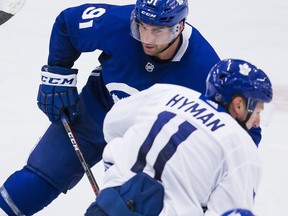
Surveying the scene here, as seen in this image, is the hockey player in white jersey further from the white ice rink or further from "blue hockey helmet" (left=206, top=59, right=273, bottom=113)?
the white ice rink

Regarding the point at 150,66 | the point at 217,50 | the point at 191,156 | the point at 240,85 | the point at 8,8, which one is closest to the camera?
the point at 191,156

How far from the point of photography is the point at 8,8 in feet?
17.0

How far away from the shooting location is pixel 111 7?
3.20 meters

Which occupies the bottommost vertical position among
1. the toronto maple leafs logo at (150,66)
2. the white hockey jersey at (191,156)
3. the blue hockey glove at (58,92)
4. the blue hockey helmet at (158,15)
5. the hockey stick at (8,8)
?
the hockey stick at (8,8)

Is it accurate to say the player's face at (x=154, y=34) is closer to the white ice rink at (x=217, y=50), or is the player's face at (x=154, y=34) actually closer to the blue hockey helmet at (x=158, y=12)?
the blue hockey helmet at (x=158, y=12)

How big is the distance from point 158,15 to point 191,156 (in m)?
0.73

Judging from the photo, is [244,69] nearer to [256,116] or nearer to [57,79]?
[256,116]

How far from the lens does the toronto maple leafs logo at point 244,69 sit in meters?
2.48

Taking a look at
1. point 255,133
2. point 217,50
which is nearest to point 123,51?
point 255,133

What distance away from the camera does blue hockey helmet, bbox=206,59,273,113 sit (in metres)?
2.45

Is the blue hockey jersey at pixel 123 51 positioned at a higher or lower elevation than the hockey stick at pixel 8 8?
higher

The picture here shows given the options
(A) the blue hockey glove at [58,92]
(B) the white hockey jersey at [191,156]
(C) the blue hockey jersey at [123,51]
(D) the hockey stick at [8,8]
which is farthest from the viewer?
(D) the hockey stick at [8,8]

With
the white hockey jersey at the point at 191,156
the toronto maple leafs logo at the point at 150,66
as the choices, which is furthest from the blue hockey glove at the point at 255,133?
the white hockey jersey at the point at 191,156

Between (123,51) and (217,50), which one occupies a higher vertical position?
(123,51)
